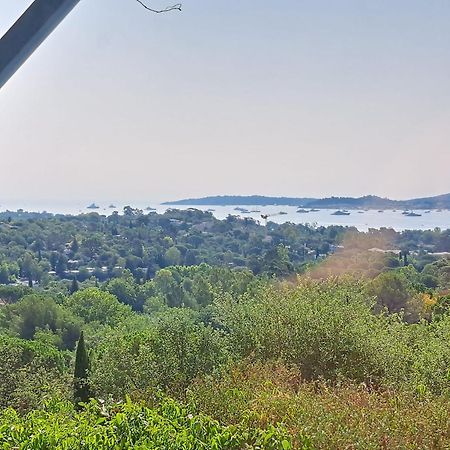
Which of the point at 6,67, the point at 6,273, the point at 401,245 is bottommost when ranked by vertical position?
the point at 6,273

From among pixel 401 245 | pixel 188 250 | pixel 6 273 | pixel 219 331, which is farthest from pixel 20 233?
pixel 219 331

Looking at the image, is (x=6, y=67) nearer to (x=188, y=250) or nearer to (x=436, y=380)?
(x=436, y=380)

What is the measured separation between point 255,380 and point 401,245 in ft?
153

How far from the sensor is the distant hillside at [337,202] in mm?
33869

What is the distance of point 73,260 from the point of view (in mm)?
70375

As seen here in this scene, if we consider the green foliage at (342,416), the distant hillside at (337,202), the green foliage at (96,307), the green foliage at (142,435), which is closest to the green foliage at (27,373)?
the green foliage at (342,416)

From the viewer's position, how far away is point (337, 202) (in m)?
46.1

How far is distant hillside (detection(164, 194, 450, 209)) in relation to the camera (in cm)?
3387

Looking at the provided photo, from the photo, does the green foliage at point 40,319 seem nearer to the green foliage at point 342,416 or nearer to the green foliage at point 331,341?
the green foliage at point 331,341

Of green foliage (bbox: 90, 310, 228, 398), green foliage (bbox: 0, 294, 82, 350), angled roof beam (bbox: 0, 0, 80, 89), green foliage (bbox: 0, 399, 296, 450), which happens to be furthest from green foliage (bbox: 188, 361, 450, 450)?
green foliage (bbox: 0, 294, 82, 350)

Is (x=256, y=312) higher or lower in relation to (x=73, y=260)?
higher

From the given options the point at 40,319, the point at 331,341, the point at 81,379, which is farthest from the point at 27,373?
the point at 40,319

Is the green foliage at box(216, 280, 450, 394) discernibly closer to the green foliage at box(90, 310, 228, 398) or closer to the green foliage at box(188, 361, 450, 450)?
the green foliage at box(90, 310, 228, 398)

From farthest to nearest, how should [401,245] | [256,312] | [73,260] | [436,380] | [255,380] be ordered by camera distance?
[73,260], [401,245], [256,312], [436,380], [255,380]
